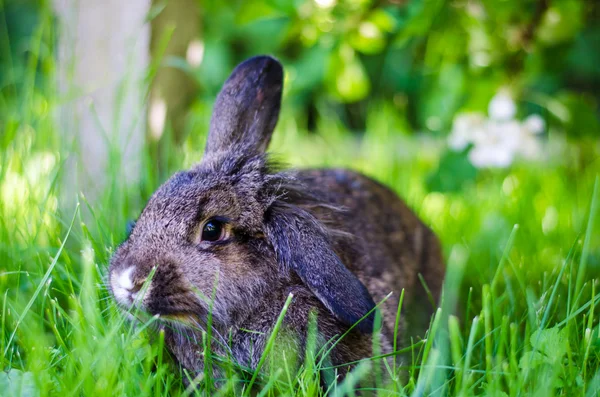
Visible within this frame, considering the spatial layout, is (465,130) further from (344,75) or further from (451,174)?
(344,75)

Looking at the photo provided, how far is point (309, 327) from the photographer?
2.40m

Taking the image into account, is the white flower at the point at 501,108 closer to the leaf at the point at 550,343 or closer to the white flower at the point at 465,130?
the white flower at the point at 465,130

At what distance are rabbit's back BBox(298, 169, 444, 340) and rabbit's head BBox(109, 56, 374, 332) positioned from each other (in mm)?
282

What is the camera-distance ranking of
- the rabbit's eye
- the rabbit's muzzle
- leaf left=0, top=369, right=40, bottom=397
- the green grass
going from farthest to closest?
the rabbit's eye < the rabbit's muzzle < the green grass < leaf left=0, top=369, right=40, bottom=397

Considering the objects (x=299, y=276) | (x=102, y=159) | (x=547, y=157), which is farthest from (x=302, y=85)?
(x=299, y=276)

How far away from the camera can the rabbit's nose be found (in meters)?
2.33

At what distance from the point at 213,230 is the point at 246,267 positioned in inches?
7.7

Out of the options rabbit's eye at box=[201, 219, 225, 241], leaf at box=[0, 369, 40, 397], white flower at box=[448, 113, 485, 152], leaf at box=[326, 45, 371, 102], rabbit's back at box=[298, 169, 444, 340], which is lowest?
leaf at box=[0, 369, 40, 397]

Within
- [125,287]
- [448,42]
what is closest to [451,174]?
[448,42]

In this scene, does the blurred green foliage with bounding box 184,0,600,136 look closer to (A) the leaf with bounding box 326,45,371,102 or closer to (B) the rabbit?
(A) the leaf with bounding box 326,45,371,102

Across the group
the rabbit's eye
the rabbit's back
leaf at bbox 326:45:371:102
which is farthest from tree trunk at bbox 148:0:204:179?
the rabbit's eye

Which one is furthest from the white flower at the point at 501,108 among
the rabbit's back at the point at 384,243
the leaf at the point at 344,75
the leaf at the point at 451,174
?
the rabbit's back at the point at 384,243

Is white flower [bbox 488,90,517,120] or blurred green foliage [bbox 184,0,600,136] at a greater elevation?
blurred green foliage [bbox 184,0,600,136]

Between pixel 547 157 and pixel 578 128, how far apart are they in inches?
56.9
